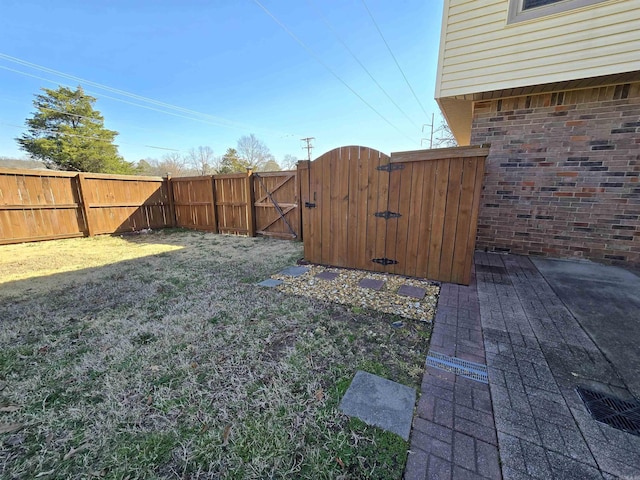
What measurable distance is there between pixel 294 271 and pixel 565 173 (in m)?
4.47

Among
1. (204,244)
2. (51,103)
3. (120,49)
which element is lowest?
(204,244)

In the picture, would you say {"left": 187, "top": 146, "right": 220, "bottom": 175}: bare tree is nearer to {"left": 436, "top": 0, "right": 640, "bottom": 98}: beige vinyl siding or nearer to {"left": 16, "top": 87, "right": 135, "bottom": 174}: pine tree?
{"left": 16, "top": 87, "right": 135, "bottom": 174}: pine tree

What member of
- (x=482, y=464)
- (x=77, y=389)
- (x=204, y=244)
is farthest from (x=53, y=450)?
(x=204, y=244)

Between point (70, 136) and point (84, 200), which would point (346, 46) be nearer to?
point (84, 200)

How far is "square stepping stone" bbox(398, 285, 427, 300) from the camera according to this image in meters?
3.00

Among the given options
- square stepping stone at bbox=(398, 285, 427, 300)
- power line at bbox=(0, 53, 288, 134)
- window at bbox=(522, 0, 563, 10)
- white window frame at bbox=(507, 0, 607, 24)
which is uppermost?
power line at bbox=(0, 53, 288, 134)

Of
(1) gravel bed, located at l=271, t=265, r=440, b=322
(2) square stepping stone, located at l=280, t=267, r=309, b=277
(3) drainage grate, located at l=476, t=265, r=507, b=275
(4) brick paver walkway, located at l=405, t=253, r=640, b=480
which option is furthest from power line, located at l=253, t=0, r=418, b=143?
(4) brick paver walkway, located at l=405, t=253, r=640, b=480

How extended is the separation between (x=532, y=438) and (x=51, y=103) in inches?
1109

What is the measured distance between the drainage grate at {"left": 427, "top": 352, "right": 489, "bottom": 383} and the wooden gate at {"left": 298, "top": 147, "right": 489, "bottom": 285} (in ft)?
5.35

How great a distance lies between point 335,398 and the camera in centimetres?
154

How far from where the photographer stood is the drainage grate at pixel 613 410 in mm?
1292

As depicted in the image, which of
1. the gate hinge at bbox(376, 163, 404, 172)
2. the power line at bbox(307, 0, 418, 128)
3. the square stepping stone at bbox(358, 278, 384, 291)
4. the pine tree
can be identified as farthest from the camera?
the pine tree

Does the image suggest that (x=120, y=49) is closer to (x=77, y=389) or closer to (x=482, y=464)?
(x=77, y=389)

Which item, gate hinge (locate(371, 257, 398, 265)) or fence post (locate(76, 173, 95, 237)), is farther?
fence post (locate(76, 173, 95, 237))
